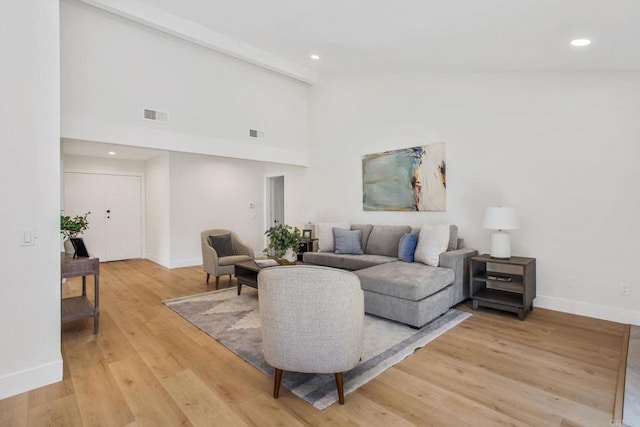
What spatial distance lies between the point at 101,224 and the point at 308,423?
684 cm

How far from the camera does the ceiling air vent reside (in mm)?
4320

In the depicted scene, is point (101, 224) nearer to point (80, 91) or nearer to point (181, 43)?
point (80, 91)

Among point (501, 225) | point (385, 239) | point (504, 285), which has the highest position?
point (501, 225)

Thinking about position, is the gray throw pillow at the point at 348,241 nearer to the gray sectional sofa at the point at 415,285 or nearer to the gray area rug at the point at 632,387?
the gray sectional sofa at the point at 415,285

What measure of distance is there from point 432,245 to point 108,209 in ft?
21.9

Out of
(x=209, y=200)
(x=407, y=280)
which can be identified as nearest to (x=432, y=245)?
(x=407, y=280)

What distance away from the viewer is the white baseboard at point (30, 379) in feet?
6.73

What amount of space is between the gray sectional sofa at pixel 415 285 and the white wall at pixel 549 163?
65 centimetres

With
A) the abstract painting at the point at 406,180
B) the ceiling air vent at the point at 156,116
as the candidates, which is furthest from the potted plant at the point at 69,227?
the abstract painting at the point at 406,180

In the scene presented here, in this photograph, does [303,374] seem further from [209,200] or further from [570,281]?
[209,200]

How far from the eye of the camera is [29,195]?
2.16m

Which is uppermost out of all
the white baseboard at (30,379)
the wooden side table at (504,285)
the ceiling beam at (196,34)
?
the ceiling beam at (196,34)

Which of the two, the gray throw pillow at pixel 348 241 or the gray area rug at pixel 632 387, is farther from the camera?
the gray throw pillow at pixel 348 241

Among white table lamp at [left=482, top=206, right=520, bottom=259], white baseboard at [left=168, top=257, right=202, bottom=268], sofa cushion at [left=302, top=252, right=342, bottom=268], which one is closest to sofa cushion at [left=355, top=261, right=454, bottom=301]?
white table lamp at [left=482, top=206, right=520, bottom=259]
